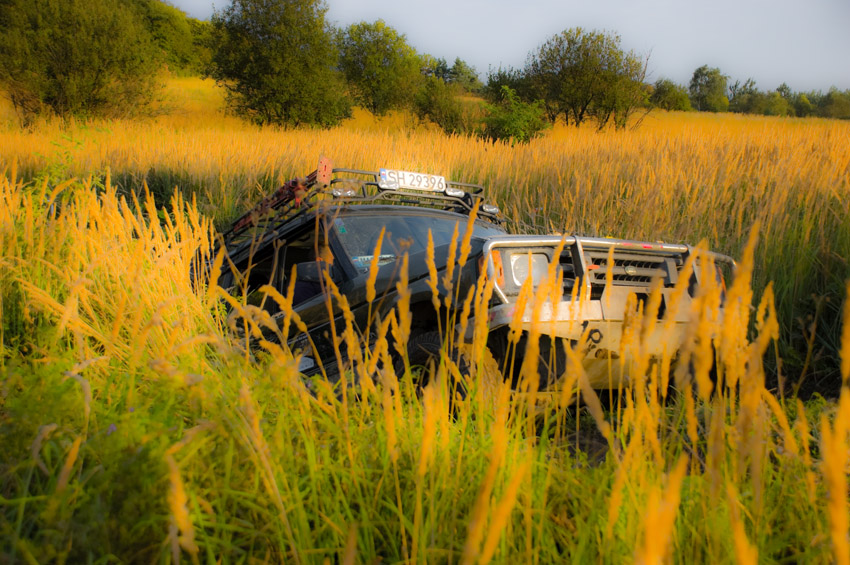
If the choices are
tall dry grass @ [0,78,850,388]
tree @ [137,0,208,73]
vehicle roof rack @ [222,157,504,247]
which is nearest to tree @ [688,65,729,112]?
tree @ [137,0,208,73]

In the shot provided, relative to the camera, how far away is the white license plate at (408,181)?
16.0 feet

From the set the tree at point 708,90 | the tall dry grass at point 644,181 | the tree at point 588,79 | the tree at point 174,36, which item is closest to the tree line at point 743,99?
the tree at point 708,90

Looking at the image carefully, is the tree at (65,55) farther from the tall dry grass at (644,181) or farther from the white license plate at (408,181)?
the white license plate at (408,181)

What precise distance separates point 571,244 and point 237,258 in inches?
128

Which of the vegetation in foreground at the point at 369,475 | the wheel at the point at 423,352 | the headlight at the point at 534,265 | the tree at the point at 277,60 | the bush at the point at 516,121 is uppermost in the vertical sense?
the tree at the point at 277,60

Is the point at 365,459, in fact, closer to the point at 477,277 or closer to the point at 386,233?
the point at 477,277

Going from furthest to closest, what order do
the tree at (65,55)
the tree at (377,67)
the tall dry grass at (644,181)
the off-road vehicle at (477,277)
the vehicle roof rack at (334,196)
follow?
1. the tree at (377,67)
2. the tree at (65,55)
3. the vehicle roof rack at (334,196)
4. the tall dry grass at (644,181)
5. the off-road vehicle at (477,277)

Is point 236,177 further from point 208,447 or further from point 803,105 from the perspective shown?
point 803,105

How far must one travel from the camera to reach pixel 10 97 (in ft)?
75.8

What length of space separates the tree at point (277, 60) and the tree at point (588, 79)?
10414mm

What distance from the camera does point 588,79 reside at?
2477 cm

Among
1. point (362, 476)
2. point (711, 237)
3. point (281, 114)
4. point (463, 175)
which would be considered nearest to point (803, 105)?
point (281, 114)

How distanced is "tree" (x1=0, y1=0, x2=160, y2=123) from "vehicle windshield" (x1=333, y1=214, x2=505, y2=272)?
23899 mm

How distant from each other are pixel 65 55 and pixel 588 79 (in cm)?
2195
